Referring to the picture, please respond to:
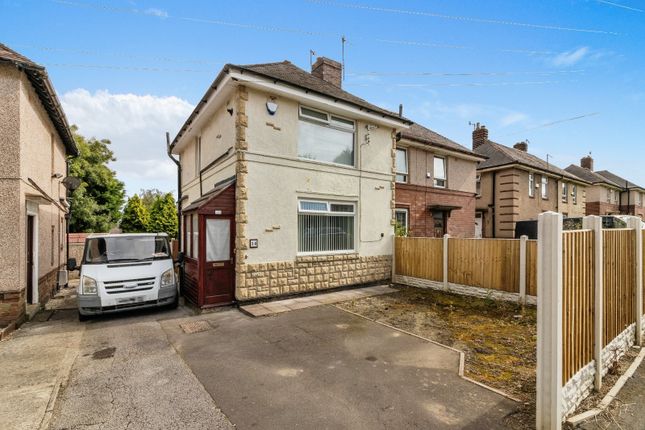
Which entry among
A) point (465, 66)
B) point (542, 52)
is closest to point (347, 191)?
point (465, 66)

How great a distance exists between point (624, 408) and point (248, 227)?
6929mm

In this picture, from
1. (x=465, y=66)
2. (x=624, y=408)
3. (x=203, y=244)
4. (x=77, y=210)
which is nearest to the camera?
(x=624, y=408)

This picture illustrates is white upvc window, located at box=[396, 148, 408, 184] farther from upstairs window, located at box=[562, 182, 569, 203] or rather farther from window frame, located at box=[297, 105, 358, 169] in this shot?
upstairs window, located at box=[562, 182, 569, 203]

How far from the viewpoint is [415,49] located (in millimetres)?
8500

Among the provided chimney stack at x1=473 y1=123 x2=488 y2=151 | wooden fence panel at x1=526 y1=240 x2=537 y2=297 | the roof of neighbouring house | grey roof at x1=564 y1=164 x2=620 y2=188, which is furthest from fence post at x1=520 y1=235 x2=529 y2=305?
grey roof at x1=564 y1=164 x2=620 y2=188

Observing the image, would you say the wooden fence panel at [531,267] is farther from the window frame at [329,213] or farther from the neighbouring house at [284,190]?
the window frame at [329,213]

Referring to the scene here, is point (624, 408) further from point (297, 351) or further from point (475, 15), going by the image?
point (475, 15)

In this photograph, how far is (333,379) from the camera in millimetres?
3885

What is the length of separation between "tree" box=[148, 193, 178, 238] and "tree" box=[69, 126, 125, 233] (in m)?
2.77

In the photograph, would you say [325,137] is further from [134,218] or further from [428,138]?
[134,218]

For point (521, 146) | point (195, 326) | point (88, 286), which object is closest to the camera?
point (195, 326)

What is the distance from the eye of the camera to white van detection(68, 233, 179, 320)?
643cm

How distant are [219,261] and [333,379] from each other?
15.1 ft

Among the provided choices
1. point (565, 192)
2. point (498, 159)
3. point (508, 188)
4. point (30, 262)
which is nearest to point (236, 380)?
point (30, 262)
